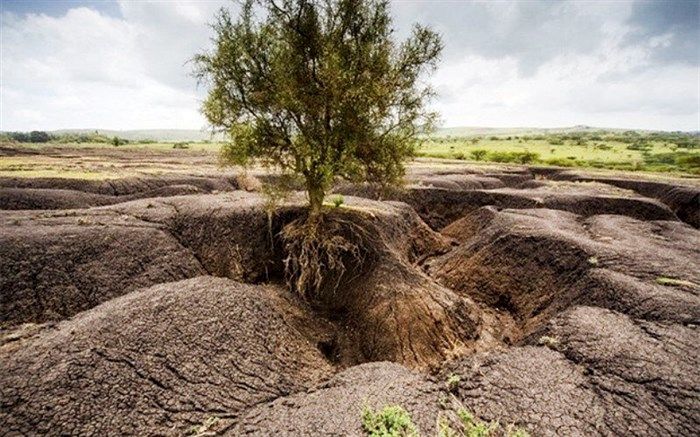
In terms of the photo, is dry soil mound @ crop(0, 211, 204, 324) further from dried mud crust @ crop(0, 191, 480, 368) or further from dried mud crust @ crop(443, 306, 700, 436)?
dried mud crust @ crop(443, 306, 700, 436)

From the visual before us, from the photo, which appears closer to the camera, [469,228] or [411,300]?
[411,300]

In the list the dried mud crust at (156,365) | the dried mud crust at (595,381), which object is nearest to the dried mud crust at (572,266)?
the dried mud crust at (595,381)

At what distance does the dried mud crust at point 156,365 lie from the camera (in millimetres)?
5352

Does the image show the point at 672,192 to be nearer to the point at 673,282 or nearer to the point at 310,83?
the point at 673,282

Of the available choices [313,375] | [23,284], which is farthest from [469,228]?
[23,284]

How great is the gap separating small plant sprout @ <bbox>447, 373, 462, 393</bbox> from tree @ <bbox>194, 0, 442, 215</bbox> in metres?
6.84

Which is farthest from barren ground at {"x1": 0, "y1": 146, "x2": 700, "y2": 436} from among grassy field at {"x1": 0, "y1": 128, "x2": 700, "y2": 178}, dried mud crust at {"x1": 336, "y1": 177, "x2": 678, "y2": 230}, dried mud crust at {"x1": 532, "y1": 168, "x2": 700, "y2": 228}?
dried mud crust at {"x1": 532, "y1": 168, "x2": 700, "y2": 228}

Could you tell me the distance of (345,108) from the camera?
35.3ft

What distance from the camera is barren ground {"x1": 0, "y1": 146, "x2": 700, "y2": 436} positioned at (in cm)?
568

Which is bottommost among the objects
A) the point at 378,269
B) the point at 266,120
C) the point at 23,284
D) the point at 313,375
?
the point at 313,375

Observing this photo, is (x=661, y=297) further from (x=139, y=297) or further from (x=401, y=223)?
(x=139, y=297)

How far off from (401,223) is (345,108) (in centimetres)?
712

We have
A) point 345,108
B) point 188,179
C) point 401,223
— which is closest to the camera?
point 345,108

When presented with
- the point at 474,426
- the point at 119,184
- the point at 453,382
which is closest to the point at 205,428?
the point at 474,426
